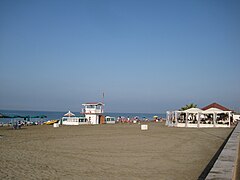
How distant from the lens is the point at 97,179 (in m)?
7.12

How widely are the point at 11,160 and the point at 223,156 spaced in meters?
7.62

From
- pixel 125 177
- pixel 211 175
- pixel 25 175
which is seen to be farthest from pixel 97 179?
pixel 211 175

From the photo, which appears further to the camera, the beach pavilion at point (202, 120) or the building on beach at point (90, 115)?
the building on beach at point (90, 115)

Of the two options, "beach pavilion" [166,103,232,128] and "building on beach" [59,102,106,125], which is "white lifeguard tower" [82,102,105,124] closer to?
"building on beach" [59,102,106,125]

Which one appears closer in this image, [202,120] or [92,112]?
[202,120]

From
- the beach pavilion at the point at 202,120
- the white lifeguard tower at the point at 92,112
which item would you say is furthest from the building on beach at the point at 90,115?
the beach pavilion at the point at 202,120

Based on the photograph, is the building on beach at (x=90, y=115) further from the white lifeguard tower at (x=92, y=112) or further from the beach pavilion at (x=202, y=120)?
the beach pavilion at (x=202, y=120)

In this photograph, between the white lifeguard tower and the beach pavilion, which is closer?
the beach pavilion

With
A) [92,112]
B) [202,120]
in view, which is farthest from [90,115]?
[202,120]

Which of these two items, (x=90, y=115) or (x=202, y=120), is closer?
(x=202, y=120)

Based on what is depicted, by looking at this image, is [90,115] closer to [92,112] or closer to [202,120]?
[92,112]

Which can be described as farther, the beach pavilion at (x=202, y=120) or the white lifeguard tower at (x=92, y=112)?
the white lifeguard tower at (x=92, y=112)

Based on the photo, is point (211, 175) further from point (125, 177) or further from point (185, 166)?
point (185, 166)

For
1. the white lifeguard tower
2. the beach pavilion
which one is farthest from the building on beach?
the beach pavilion
